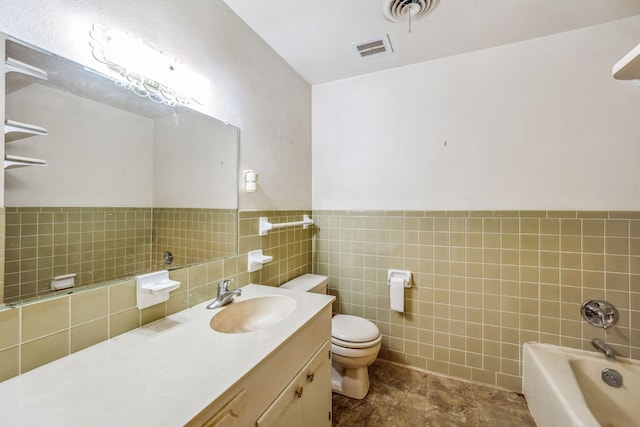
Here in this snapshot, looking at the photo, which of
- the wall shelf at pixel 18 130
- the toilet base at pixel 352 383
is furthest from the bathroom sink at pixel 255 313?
the wall shelf at pixel 18 130

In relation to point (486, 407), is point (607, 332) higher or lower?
higher

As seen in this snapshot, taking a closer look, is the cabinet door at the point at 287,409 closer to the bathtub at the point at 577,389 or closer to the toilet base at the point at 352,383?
the toilet base at the point at 352,383

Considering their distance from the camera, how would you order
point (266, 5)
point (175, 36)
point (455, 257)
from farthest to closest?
point (455, 257) < point (266, 5) < point (175, 36)

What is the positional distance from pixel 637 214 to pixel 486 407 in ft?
4.86

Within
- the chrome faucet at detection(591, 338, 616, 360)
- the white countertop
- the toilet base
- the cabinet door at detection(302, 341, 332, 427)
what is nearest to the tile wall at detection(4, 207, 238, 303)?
the white countertop

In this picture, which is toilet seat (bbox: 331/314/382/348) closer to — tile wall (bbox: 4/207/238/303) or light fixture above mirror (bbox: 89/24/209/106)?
tile wall (bbox: 4/207/238/303)

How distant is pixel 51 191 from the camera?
0.82 m

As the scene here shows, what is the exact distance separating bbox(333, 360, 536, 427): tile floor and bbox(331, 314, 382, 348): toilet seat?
15.6 inches

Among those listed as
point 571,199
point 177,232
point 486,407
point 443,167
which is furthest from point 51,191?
point 571,199

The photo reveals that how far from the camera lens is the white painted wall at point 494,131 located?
1560 millimetres

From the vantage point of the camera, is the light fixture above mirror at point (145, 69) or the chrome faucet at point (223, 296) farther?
the chrome faucet at point (223, 296)

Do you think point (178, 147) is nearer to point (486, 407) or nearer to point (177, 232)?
point (177, 232)

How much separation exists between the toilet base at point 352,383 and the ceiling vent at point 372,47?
2234 millimetres

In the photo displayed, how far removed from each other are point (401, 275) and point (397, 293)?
0.14m
